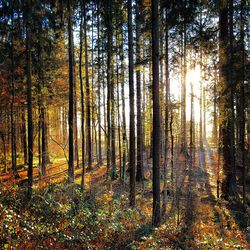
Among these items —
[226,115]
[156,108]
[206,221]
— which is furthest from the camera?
[226,115]

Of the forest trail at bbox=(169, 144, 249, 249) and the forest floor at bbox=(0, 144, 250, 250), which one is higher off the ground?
the forest floor at bbox=(0, 144, 250, 250)

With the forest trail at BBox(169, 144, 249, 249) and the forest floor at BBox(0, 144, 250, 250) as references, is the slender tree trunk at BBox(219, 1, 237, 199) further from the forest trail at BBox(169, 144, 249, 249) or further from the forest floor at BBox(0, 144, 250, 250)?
the forest floor at BBox(0, 144, 250, 250)

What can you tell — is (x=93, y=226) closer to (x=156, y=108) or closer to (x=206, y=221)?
(x=156, y=108)

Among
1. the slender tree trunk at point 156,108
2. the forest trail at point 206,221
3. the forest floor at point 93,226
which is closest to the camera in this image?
the forest floor at point 93,226

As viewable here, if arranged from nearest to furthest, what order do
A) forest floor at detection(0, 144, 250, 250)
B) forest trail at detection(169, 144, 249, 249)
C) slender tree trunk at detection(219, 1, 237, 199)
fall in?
forest floor at detection(0, 144, 250, 250) < forest trail at detection(169, 144, 249, 249) < slender tree trunk at detection(219, 1, 237, 199)

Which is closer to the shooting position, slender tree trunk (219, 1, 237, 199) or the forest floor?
the forest floor

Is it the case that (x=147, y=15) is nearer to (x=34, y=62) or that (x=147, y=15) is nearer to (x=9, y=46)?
→ (x=34, y=62)

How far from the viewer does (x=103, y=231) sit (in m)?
6.15

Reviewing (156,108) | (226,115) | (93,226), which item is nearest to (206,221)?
(226,115)

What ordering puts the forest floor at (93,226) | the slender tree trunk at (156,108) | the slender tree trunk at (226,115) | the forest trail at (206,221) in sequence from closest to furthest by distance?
the forest floor at (93,226), the forest trail at (206,221), the slender tree trunk at (156,108), the slender tree trunk at (226,115)

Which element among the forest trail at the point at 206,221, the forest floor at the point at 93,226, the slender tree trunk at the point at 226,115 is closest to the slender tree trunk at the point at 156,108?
the forest floor at the point at 93,226

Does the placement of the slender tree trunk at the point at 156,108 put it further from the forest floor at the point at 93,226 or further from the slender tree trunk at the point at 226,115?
the slender tree trunk at the point at 226,115

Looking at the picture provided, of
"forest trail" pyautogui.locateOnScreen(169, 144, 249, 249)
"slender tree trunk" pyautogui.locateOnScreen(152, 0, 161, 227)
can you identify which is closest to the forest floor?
"forest trail" pyautogui.locateOnScreen(169, 144, 249, 249)

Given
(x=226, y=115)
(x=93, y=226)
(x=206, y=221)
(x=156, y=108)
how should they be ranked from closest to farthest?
(x=93, y=226)
(x=156, y=108)
(x=206, y=221)
(x=226, y=115)
